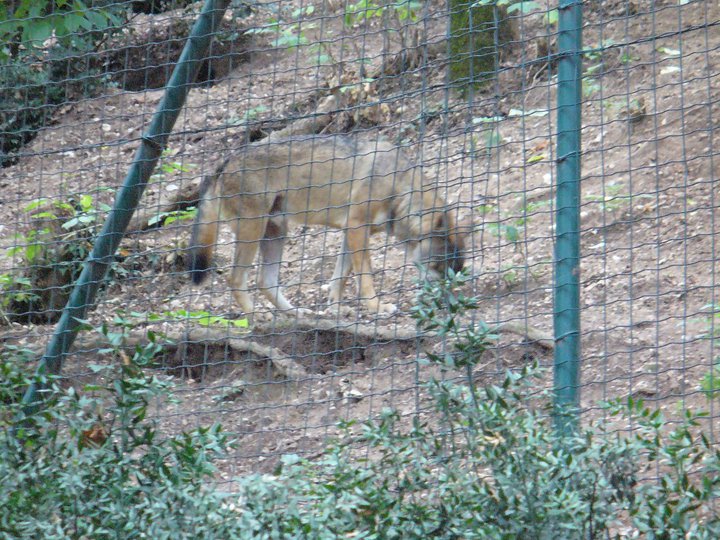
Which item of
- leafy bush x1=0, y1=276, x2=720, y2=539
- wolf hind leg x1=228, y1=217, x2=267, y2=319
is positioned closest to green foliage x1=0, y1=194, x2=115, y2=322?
wolf hind leg x1=228, y1=217, x2=267, y2=319

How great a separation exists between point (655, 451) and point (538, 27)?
8.71m

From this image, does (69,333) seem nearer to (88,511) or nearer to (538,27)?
(88,511)

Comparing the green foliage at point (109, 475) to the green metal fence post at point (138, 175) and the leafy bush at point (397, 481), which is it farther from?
the green metal fence post at point (138, 175)

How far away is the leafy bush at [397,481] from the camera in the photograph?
3695mm

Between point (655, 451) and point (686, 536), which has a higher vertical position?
point (655, 451)

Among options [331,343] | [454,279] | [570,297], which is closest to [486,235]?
[331,343]

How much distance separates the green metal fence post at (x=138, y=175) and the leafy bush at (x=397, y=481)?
129cm

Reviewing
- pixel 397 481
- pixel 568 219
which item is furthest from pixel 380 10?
pixel 397 481

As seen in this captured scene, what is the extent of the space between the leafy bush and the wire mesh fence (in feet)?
1.85

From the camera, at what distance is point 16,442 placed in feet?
13.8

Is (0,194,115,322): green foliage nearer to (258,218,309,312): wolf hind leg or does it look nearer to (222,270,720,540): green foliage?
(258,218,309,312): wolf hind leg

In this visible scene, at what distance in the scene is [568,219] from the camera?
16.0 ft

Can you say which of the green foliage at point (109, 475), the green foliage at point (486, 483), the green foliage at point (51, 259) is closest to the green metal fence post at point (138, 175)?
Answer: the green foliage at point (109, 475)

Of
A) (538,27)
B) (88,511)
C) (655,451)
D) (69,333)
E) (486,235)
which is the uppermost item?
(538,27)
